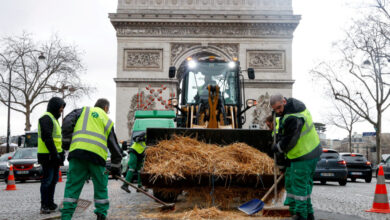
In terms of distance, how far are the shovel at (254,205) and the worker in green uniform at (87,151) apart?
2.06 meters

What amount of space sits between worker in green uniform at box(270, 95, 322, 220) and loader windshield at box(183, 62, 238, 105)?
681 cm

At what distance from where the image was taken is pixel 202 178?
278 inches

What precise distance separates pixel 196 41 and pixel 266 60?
16.3ft

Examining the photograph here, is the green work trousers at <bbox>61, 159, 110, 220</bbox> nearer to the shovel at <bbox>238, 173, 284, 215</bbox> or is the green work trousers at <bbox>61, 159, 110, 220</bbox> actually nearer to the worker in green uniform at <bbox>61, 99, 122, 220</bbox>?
the worker in green uniform at <bbox>61, 99, 122, 220</bbox>

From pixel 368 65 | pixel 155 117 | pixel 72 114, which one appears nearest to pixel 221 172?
pixel 72 114

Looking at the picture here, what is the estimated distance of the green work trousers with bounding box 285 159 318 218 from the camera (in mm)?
5957

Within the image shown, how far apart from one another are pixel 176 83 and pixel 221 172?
84.1 ft

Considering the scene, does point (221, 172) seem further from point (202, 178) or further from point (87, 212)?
point (87, 212)

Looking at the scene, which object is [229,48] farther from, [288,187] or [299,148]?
[299,148]

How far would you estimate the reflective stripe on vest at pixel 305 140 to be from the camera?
619cm

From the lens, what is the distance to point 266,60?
3303 cm

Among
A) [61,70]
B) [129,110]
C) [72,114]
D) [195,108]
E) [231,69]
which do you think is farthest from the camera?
[61,70]

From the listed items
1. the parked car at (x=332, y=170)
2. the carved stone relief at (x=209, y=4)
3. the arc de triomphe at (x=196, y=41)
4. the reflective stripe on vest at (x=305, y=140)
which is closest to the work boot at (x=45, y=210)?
the reflective stripe on vest at (x=305, y=140)

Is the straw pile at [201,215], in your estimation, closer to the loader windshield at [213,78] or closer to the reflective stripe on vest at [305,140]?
the reflective stripe on vest at [305,140]
